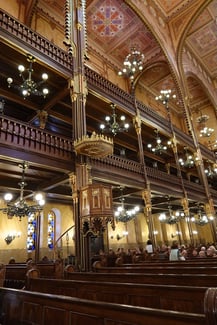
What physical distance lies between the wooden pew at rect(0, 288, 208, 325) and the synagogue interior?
458cm

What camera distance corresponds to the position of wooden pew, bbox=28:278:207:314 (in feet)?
9.11

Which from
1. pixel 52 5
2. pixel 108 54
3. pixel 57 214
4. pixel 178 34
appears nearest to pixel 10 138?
pixel 57 214

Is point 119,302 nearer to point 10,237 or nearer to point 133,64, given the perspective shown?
point 10,237

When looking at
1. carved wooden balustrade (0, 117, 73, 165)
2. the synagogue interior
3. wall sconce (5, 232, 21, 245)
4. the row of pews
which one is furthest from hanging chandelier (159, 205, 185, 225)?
the row of pews

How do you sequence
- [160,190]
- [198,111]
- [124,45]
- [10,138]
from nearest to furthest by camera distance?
[10,138], [160,190], [124,45], [198,111]

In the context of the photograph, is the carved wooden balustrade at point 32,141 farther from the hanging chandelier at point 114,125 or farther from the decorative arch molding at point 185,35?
the decorative arch molding at point 185,35

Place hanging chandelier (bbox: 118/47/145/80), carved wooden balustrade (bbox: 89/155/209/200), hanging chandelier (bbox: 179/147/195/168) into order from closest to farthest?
carved wooden balustrade (bbox: 89/155/209/200) → hanging chandelier (bbox: 118/47/145/80) → hanging chandelier (bbox: 179/147/195/168)

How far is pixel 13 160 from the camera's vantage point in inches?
328

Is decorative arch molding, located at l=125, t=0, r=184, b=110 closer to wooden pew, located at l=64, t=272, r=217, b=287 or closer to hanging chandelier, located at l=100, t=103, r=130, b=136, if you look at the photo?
hanging chandelier, located at l=100, t=103, r=130, b=136

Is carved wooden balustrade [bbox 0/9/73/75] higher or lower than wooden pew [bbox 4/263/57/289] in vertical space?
higher

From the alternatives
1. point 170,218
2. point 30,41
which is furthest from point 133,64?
point 170,218

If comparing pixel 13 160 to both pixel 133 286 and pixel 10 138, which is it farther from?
pixel 133 286

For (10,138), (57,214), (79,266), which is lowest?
(79,266)

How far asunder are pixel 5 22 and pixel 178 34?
15400 mm
